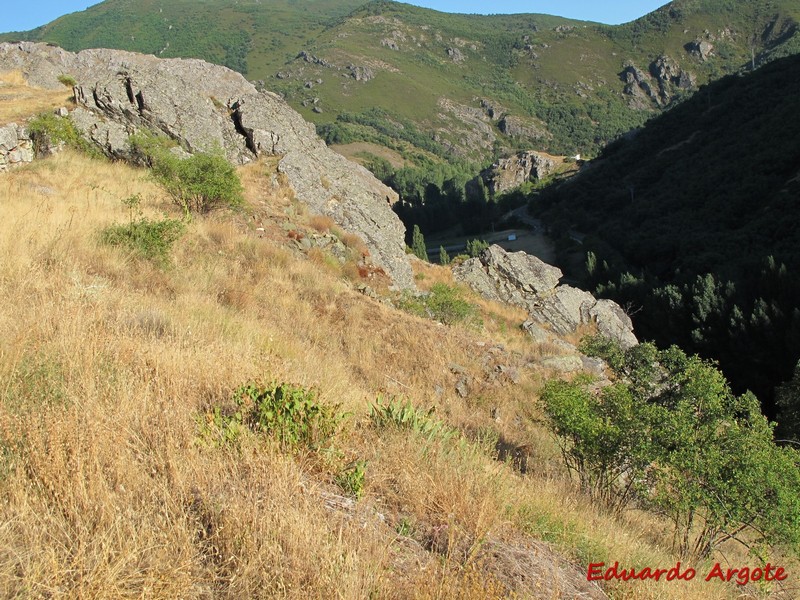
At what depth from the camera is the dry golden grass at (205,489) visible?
5.90 feet

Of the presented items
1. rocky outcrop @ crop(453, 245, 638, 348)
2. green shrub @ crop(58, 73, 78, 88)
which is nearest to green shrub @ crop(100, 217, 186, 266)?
green shrub @ crop(58, 73, 78, 88)

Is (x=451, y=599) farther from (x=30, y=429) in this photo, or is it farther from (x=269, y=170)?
(x=269, y=170)

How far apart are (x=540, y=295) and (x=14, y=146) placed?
17.8 metres

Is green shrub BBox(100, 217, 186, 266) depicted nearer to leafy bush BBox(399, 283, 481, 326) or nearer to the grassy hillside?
the grassy hillside

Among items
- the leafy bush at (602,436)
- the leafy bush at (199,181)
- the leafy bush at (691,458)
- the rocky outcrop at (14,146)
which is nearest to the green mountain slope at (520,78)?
the rocky outcrop at (14,146)

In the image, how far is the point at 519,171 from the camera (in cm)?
9356

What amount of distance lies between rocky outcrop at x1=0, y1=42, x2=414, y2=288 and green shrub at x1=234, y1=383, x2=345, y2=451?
10920 millimetres

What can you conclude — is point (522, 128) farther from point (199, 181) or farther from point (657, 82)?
point (199, 181)

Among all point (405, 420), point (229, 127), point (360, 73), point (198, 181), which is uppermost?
point (360, 73)

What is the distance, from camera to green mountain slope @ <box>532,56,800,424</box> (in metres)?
23.5

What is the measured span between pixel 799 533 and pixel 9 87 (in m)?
20.6

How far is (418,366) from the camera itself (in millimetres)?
8047

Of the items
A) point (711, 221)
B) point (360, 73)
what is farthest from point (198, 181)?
point (360, 73)

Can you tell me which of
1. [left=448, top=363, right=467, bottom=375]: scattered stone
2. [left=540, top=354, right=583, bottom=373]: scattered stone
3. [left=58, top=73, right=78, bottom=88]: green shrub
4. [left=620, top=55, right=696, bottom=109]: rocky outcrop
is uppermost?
[left=620, top=55, right=696, bottom=109]: rocky outcrop
